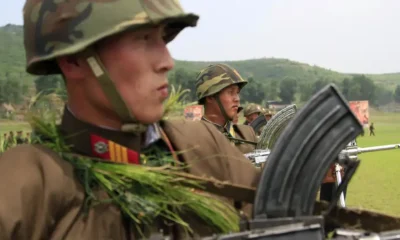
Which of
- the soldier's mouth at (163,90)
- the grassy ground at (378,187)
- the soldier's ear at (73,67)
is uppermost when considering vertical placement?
the soldier's ear at (73,67)

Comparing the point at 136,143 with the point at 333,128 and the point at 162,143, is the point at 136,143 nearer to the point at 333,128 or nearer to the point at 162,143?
the point at 162,143

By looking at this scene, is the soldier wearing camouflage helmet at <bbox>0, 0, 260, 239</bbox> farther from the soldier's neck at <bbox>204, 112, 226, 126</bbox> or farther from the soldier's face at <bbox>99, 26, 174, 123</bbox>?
the soldier's neck at <bbox>204, 112, 226, 126</bbox>

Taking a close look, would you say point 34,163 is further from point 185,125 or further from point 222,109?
point 222,109

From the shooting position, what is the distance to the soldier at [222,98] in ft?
23.3

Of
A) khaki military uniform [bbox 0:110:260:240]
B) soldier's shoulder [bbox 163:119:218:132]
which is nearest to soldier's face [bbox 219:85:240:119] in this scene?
soldier's shoulder [bbox 163:119:218:132]

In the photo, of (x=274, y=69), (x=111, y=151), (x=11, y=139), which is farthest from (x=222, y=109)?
(x=274, y=69)

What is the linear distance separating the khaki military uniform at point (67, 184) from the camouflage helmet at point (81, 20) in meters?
0.28

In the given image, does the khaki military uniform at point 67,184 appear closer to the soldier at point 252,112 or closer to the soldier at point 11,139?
the soldier at point 11,139

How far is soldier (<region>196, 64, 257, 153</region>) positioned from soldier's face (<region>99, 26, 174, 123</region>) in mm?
4922

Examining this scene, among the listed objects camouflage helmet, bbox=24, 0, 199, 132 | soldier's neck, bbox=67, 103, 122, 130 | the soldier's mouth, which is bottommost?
soldier's neck, bbox=67, 103, 122, 130

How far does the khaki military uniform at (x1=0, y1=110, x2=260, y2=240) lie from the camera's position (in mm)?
1884

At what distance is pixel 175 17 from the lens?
83.0 inches

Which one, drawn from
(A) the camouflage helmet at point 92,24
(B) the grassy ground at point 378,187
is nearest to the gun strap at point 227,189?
(A) the camouflage helmet at point 92,24

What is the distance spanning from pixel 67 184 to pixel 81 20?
23.0 inches
